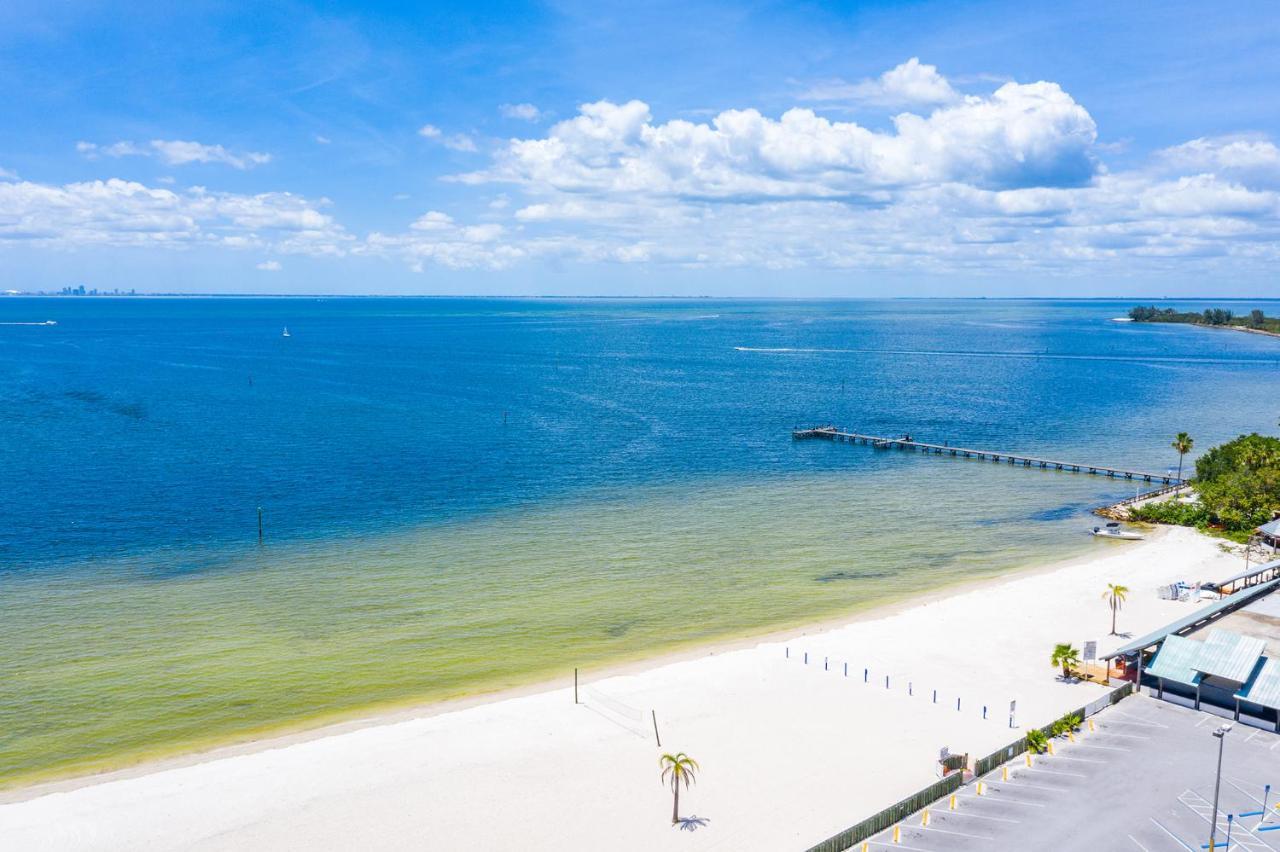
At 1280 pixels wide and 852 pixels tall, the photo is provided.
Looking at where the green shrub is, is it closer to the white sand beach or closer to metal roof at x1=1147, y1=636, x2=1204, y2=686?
the white sand beach

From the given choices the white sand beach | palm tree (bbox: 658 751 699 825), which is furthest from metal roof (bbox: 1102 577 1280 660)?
palm tree (bbox: 658 751 699 825)

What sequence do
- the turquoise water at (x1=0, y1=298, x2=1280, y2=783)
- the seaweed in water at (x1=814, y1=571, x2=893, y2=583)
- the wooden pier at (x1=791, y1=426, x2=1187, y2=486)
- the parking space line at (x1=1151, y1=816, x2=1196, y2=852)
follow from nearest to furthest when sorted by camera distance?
the parking space line at (x1=1151, y1=816, x2=1196, y2=852) < the turquoise water at (x1=0, y1=298, x2=1280, y2=783) < the seaweed in water at (x1=814, y1=571, x2=893, y2=583) < the wooden pier at (x1=791, y1=426, x2=1187, y2=486)

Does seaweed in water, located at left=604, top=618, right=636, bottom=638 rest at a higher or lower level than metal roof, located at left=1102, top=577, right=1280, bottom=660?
lower

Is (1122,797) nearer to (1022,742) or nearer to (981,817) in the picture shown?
(1022,742)

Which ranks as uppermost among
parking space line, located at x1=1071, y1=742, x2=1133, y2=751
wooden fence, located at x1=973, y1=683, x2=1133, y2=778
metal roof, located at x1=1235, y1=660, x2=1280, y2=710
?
metal roof, located at x1=1235, y1=660, x2=1280, y2=710

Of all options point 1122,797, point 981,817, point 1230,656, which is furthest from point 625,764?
point 1230,656

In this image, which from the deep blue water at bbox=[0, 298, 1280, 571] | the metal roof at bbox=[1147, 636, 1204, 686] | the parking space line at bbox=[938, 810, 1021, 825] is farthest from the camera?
the deep blue water at bbox=[0, 298, 1280, 571]

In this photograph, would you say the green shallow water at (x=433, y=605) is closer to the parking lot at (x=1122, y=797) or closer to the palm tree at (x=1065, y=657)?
the palm tree at (x=1065, y=657)

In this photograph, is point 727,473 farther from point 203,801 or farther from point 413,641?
point 203,801

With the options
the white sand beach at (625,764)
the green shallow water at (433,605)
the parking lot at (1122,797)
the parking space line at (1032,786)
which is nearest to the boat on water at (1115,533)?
the green shallow water at (433,605)
